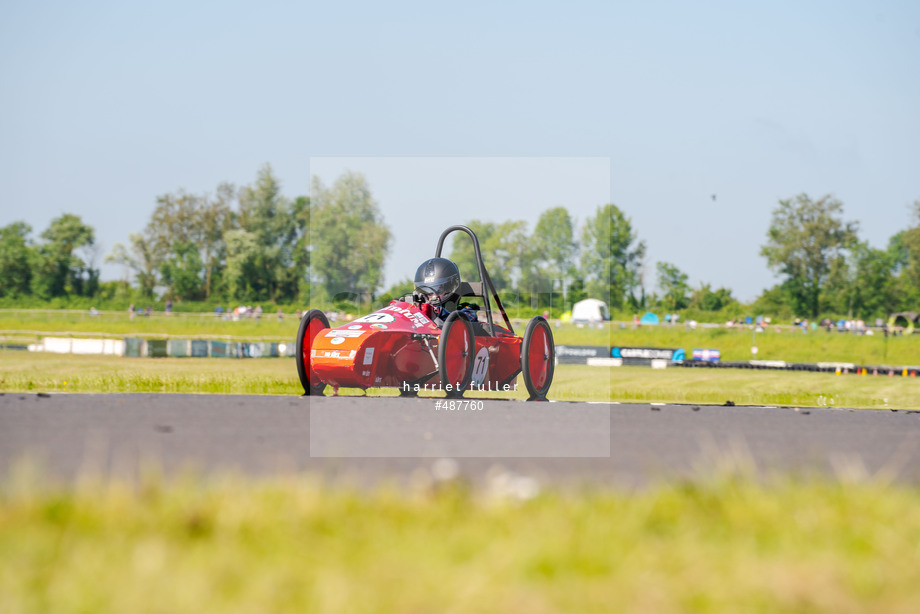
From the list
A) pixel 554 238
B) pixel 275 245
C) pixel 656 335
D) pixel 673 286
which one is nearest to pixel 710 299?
pixel 673 286

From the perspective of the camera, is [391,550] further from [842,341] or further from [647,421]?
[842,341]

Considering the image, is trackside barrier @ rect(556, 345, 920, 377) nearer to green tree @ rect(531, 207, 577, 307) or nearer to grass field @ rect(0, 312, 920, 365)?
grass field @ rect(0, 312, 920, 365)

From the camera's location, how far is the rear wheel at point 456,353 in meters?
10.7

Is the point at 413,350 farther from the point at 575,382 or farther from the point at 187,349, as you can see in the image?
the point at 187,349

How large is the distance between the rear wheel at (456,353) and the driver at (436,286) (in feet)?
1.82

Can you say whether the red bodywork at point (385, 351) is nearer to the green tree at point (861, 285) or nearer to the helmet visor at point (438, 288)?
the helmet visor at point (438, 288)

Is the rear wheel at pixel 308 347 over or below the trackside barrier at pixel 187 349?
over

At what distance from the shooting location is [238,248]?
6112cm

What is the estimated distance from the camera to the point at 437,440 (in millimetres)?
7078

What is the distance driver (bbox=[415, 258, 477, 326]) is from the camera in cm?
1187

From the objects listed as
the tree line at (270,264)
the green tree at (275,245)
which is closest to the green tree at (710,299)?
the tree line at (270,264)

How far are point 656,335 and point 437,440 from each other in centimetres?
5170

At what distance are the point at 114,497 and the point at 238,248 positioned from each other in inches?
2297

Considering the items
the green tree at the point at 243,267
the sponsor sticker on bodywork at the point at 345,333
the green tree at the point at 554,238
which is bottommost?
the sponsor sticker on bodywork at the point at 345,333
